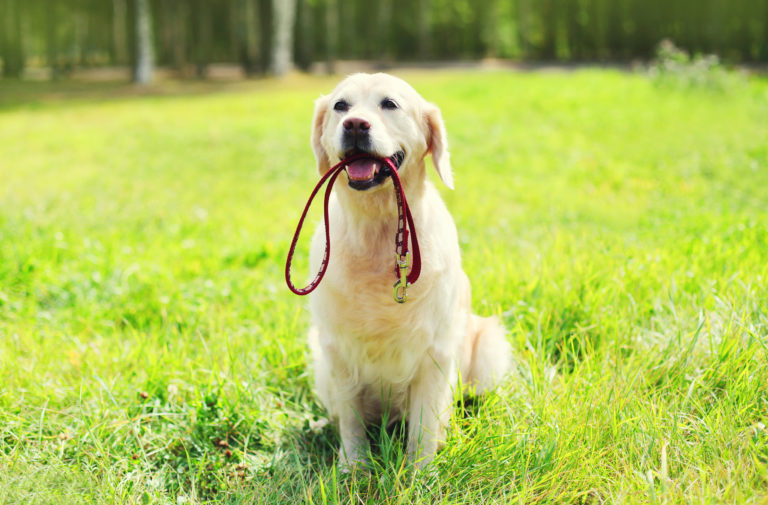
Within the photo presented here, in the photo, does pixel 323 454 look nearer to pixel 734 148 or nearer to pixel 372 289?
pixel 372 289

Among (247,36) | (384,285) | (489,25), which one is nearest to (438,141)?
(384,285)

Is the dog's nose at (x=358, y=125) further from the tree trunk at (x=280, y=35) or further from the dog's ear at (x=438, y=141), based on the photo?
the tree trunk at (x=280, y=35)

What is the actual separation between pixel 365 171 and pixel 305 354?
112cm

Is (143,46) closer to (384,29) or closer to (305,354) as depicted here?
(384,29)

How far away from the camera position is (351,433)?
2.49 metres

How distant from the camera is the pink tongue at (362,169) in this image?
2.25 metres

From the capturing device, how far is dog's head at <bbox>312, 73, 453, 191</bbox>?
7.39 feet

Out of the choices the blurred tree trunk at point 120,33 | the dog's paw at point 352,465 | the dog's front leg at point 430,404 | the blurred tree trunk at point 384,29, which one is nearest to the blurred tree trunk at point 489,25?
the blurred tree trunk at point 384,29

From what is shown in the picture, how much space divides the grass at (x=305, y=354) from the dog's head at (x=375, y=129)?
997mm

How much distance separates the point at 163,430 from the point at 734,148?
8583 millimetres

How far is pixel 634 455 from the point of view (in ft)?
6.75

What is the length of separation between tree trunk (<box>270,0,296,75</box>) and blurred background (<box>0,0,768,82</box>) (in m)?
0.06

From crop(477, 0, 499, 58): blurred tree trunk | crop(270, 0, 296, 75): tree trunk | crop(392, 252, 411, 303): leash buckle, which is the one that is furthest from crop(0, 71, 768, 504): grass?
crop(477, 0, 499, 58): blurred tree trunk

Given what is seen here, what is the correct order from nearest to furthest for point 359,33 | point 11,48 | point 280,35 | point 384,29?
1. point 280,35
2. point 11,48
3. point 384,29
4. point 359,33
